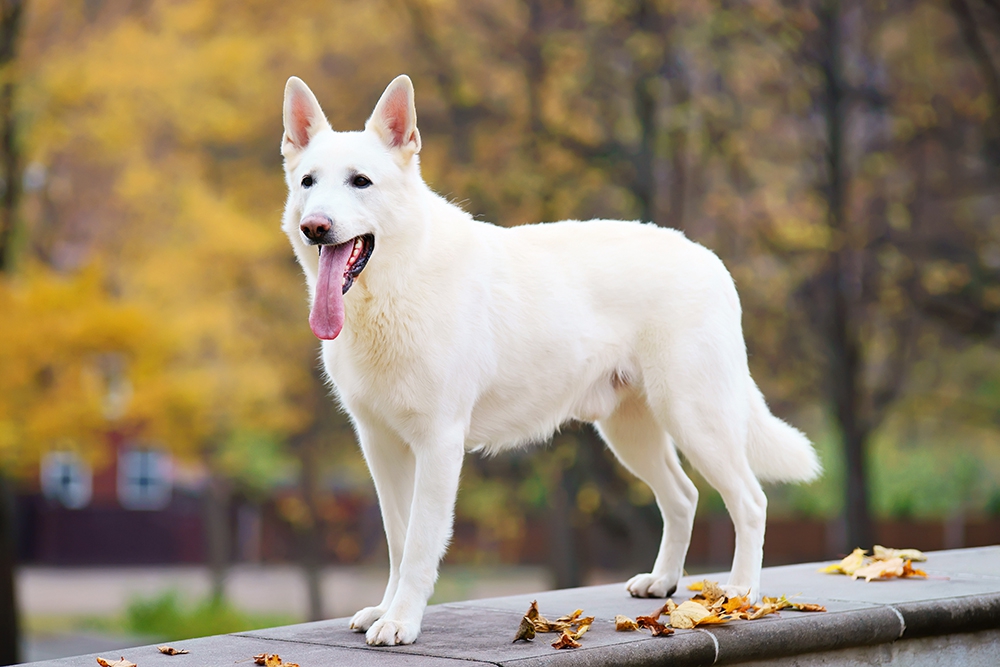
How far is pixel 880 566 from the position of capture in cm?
580

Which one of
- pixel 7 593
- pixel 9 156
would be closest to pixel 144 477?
pixel 7 593

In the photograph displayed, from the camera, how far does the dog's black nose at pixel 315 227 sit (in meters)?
3.94

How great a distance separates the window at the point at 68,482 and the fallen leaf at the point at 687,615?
24902mm

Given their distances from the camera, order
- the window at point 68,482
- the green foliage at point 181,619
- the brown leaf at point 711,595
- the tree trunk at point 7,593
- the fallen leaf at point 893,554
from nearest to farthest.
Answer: the brown leaf at point 711,595
the fallen leaf at point 893,554
the tree trunk at point 7,593
the green foliage at point 181,619
the window at point 68,482

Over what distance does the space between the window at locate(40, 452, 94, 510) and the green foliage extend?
13.3m

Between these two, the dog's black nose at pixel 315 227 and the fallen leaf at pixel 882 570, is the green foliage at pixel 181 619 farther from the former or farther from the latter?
the dog's black nose at pixel 315 227

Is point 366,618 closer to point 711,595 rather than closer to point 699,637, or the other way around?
point 699,637

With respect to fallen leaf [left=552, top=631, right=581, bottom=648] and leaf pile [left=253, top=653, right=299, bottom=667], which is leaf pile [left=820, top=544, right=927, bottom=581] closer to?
fallen leaf [left=552, top=631, right=581, bottom=648]

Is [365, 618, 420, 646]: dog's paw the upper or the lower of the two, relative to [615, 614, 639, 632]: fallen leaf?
upper

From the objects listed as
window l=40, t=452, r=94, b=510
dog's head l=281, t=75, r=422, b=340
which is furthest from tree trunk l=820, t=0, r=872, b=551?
window l=40, t=452, r=94, b=510

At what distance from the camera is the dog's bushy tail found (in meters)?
5.27

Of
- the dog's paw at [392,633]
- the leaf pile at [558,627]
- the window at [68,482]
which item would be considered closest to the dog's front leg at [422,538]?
the dog's paw at [392,633]

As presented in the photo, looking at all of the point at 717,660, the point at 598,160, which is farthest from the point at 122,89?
the point at 717,660

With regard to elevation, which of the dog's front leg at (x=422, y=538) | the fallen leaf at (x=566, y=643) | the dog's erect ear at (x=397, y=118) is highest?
the dog's erect ear at (x=397, y=118)
